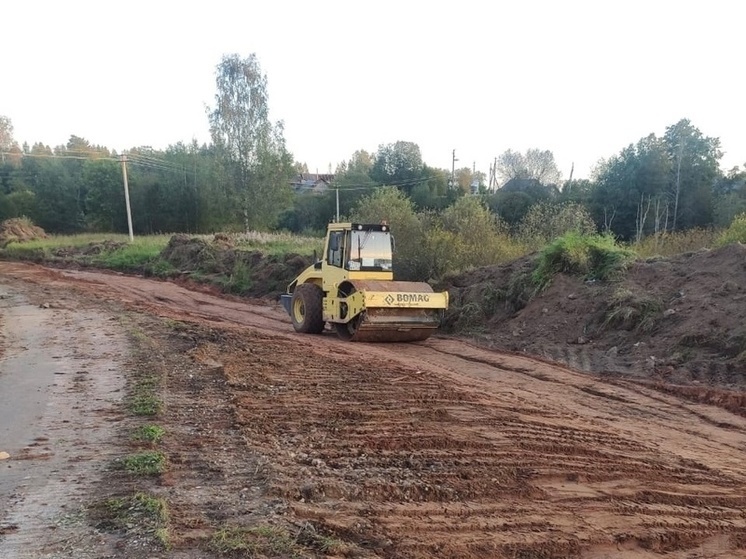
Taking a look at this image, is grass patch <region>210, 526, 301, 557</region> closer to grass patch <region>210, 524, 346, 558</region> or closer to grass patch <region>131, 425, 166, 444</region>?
grass patch <region>210, 524, 346, 558</region>

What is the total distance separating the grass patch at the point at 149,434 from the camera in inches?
234

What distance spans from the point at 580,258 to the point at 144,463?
1133 cm

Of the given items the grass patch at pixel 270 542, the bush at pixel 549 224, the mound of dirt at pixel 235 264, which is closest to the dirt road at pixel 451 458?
the grass patch at pixel 270 542

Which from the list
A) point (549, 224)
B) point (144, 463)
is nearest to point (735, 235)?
Result: point (549, 224)

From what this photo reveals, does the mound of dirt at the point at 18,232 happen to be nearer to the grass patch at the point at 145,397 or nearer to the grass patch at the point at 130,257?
the grass patch at the point at 130,257

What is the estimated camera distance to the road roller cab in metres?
12.3

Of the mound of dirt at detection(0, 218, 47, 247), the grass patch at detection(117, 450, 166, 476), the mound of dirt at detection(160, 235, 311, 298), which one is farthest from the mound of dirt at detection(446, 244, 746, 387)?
the mound of dirt at detection(0, 218, 47, 247)

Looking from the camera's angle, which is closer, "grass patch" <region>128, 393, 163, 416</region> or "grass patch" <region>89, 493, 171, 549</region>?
"grass patch" <region>89, 493, 171, 549</region>

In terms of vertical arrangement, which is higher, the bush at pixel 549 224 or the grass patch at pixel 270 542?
the bush at pixel 549 224

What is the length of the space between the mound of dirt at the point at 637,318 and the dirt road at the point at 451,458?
109 cm

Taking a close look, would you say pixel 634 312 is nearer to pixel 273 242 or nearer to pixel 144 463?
pixel 144 463

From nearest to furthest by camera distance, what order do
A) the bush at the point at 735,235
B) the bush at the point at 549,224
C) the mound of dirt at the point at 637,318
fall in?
the mound of dirt at the point at 637,318, the bush at the point at 735,235, the bush at the point at 549,224

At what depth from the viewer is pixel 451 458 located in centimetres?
557

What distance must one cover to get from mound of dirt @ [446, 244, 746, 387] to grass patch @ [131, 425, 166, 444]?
7.48 m
